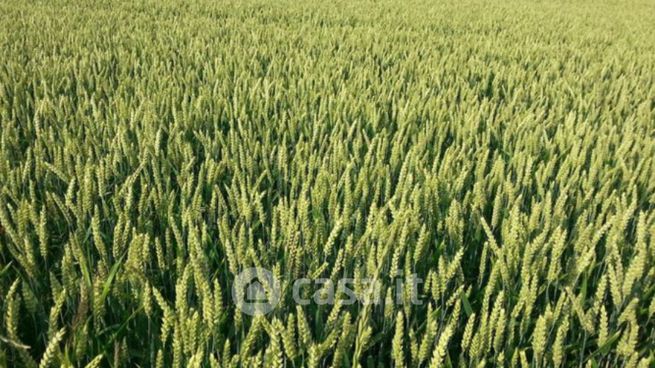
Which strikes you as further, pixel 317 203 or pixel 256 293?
pixel 317 203

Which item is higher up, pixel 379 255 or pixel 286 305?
pixel 379 255

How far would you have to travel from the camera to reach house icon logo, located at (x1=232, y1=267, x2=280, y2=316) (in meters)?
0.66

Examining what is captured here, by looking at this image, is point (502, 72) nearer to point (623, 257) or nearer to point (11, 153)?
point (623, 257)

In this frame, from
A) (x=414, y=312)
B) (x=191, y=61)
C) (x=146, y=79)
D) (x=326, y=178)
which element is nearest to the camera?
(x=414, y=312)

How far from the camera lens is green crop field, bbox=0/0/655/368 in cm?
73

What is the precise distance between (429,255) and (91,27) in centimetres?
348

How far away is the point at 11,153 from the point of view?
4.51ft

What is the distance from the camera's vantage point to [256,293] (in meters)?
0.75

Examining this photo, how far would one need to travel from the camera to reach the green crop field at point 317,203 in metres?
0.73

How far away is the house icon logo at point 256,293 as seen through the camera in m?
0.66

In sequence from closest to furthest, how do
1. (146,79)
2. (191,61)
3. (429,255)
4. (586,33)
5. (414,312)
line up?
1. (414,312)
2. (429,255)
3. (146,79)
4. (191,61)
5. (586,33)

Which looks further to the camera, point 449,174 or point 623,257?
point 449,174

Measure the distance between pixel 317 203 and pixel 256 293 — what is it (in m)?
0.35

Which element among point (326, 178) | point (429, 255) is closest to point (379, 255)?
point (429, 255)
